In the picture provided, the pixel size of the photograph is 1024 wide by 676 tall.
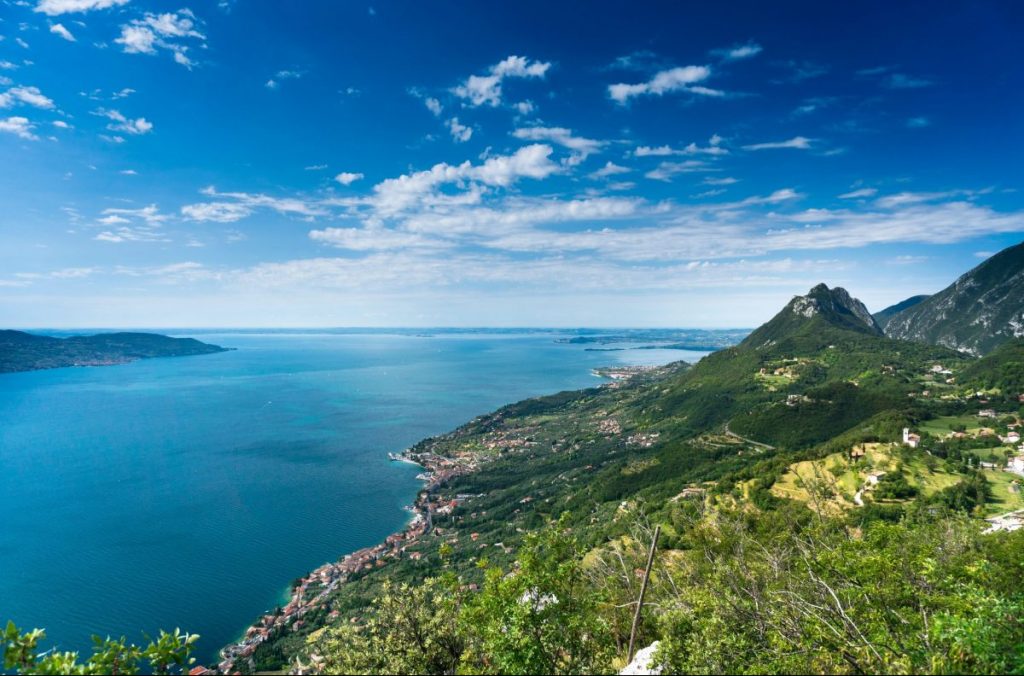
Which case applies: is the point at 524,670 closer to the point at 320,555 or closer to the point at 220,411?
the point at 320,555

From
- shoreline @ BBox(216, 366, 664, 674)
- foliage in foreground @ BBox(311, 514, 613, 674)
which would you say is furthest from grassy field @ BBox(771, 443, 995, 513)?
shoreline @ BBox(216, 366, 664, 674)

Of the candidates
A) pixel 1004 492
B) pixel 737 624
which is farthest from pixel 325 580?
pixel 1004 492

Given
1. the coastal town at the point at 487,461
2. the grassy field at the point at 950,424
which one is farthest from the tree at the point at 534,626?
the grassy field at the point at 950,424

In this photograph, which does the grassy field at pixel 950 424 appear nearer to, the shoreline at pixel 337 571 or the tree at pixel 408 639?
the shoreline at pixel 337 571

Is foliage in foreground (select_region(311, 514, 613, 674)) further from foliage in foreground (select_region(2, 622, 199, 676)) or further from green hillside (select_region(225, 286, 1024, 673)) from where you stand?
foliage in foreground (select_region(2, 622, 199, 676))

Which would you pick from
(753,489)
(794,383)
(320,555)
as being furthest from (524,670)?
(794,383)

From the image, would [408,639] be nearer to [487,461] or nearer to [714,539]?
[714,539]
